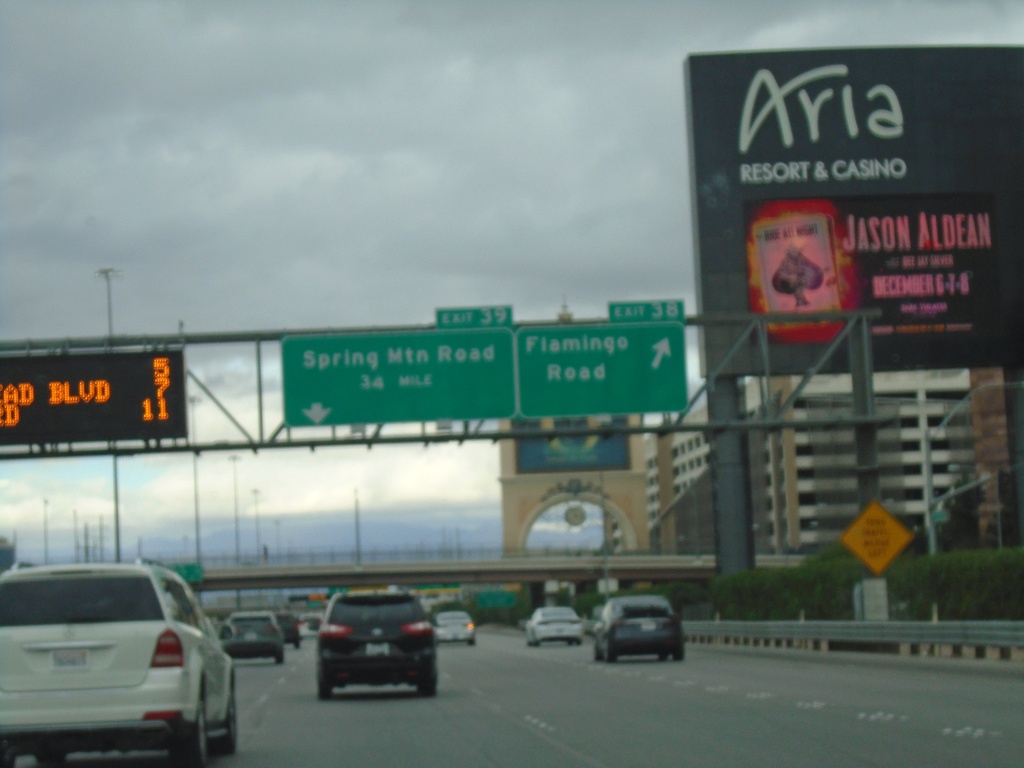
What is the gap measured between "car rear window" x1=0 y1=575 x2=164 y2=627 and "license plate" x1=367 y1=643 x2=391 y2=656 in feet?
37.8

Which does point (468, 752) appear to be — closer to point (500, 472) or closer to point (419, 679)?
point (419, 679)

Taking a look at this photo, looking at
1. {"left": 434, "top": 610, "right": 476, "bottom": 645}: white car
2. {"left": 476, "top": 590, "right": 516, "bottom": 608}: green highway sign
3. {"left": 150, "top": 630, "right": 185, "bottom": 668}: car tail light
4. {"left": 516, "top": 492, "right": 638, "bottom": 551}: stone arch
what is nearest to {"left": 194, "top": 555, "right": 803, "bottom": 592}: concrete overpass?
{"left": 516, "top": 492, "right": 638, "bottom": 551}: stone arch

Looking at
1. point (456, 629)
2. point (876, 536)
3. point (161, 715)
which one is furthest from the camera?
point (456, 629)

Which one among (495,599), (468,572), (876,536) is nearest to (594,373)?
(876,536)

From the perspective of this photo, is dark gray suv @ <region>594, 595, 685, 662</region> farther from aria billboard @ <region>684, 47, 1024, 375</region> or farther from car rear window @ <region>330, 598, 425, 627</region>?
car rear window @ <region>330, 598, 425, 627</region>

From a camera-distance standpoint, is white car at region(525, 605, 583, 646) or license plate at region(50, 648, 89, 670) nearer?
license plate at region(50, 648, 89, 670)

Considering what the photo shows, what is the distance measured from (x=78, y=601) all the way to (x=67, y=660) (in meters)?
0.50

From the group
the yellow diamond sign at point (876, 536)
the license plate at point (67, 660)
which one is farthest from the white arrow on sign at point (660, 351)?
the license plate at point (67, 660)

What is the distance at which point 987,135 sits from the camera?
43438 mm

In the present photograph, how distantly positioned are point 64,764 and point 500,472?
345 feet

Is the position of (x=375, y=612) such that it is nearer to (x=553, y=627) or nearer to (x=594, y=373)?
(x=594, y=373)

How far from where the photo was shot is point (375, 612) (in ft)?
80.4

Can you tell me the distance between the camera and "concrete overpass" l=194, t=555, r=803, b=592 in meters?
93.2

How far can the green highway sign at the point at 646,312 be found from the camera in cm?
3419
